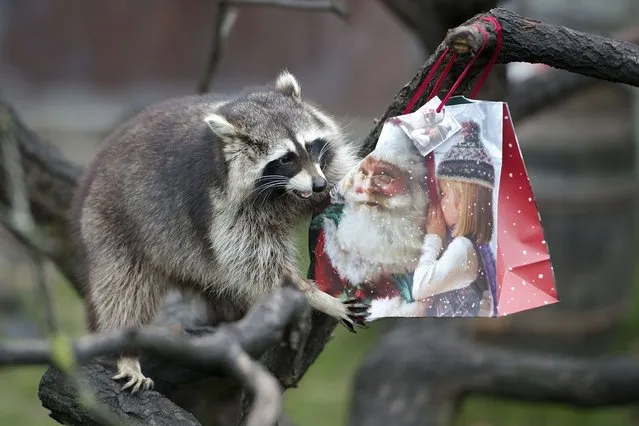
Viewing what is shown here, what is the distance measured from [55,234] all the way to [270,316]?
9.15 ft

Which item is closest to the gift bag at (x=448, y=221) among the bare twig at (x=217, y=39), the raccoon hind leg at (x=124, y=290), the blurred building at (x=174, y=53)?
the raccoon hind leg at (x=124, y=290)

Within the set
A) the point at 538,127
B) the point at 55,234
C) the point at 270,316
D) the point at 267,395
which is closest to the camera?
the point at 267,395

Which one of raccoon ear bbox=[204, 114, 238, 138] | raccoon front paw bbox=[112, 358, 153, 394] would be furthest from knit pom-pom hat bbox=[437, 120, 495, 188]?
raccoon front paw bbox=[112, 358, 153, 394]

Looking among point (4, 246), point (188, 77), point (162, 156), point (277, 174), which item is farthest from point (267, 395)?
point (188, 77)

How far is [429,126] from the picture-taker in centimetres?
234

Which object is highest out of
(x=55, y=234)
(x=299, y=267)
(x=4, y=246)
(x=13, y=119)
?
(x=299, y=267)

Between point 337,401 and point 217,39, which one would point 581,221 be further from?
point 217,39

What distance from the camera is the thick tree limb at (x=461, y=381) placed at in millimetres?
4523

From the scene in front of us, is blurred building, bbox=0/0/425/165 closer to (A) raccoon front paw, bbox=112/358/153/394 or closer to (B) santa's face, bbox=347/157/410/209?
(A) raccoon front paw, bbox=112/358/153/394

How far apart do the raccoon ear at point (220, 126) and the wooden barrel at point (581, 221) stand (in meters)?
4.27

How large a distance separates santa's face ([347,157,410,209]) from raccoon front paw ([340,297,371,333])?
0.86 ft

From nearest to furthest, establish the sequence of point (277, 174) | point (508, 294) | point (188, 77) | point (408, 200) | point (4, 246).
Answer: point (508, 294) → point (408, 200) → point (277, 174) → point (4, 246) → point (188, 77)

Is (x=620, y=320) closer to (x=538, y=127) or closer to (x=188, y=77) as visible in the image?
(x=538, y=127)

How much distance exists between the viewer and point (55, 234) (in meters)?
4.44
